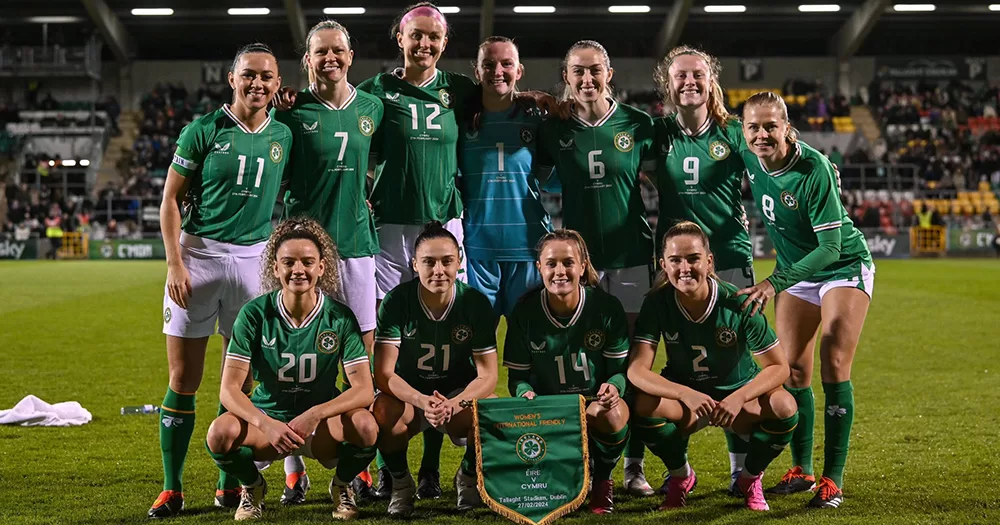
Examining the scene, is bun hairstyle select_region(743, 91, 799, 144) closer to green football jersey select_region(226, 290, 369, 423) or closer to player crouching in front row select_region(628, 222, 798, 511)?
player crouching in front row select_region(628, 222, 798, 511)

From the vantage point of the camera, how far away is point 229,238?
4.31 m

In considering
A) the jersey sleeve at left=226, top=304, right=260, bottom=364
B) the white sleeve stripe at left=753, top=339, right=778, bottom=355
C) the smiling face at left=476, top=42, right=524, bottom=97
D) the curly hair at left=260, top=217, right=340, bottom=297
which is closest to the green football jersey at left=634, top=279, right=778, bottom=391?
the white sleeve stripe at left=753, top=339, right=778, bottom=355

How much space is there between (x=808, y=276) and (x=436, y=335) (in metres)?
1.61

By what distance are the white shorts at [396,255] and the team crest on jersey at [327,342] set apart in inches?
26.4

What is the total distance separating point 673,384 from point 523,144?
1.36 meters

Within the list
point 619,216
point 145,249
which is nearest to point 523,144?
point 619,216

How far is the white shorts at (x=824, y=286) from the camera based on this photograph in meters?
4.40

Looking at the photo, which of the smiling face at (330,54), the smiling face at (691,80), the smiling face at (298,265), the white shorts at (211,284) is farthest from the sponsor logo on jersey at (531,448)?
the smiling face at (330,54)

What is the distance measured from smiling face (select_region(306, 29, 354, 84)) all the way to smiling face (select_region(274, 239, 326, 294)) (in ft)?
2.76

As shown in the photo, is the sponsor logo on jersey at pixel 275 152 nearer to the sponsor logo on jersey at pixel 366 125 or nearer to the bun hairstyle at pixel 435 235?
the sponsor logo on jersey at pixel 366 125

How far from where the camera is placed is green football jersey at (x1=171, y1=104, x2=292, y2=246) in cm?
428

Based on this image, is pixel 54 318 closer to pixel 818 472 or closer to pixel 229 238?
pixel 229 238

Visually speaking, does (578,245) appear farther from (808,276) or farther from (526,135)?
(808,276)

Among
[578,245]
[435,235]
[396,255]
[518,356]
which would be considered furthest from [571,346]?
[396,255]
